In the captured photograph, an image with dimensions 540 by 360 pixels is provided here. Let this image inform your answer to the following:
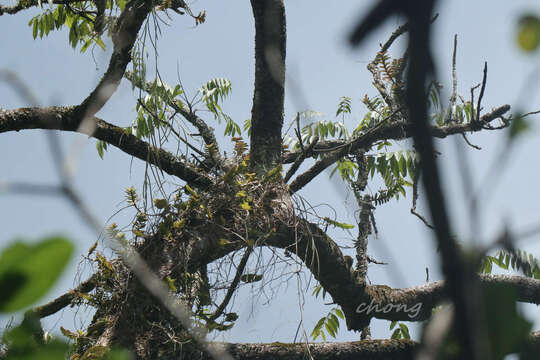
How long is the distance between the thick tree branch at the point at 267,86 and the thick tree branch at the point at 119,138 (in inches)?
12.8

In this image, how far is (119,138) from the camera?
248cm

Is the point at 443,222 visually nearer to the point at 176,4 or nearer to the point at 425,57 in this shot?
the point at 425,57

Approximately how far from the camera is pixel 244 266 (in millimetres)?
2418

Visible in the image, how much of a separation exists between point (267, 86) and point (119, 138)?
0.77 meters

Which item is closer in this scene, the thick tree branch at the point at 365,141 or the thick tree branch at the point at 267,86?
the thick tree branch at the point at 267,86

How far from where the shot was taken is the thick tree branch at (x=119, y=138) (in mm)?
2314

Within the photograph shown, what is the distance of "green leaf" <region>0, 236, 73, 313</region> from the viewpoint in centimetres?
26

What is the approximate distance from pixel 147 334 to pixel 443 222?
1.99m

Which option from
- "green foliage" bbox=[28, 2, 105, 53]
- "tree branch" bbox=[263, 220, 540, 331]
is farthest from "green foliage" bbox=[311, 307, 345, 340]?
"green foliage" bbox=[28, 2, 105, 53]

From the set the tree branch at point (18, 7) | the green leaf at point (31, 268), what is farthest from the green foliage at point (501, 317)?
the tree branch at point (18, 7)

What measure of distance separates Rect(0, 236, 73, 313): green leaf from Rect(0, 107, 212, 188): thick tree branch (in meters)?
2.07

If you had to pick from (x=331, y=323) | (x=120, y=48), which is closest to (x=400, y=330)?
(x=331, y=323)

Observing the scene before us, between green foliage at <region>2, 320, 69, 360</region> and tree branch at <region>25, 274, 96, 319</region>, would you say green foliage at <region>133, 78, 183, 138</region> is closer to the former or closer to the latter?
tree branch at <region>25, 274, 96, 319</region>

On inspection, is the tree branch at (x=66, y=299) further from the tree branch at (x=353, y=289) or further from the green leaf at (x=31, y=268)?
the green leaf at (x=31, y=268)
